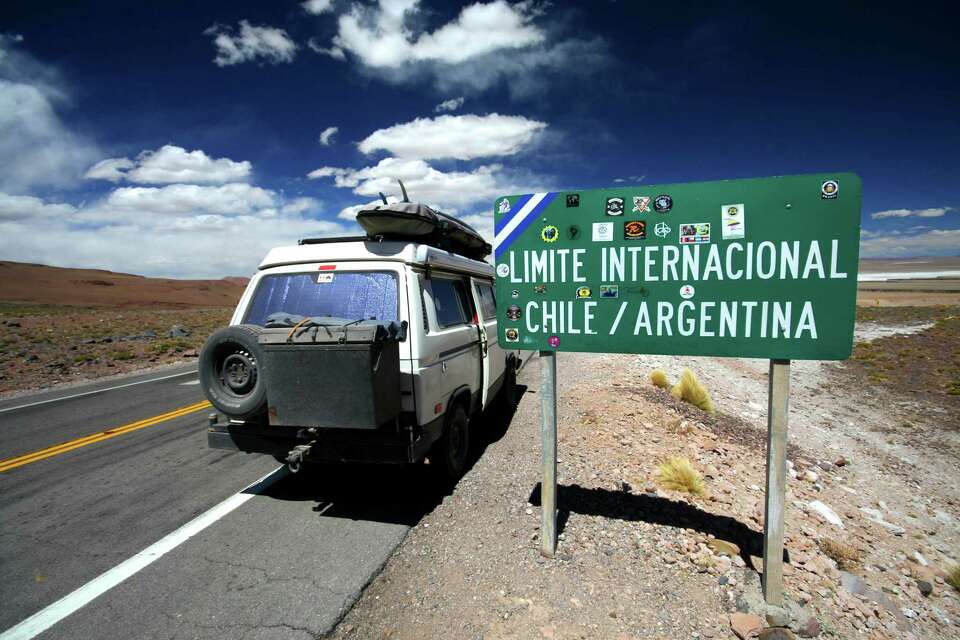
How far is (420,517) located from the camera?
3830mm

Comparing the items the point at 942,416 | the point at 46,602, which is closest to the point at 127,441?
the point at 46,602

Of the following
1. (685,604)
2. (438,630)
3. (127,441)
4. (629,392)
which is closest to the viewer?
(438,630)

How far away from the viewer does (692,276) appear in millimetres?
2898

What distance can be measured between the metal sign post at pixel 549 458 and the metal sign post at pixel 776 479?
1.33m

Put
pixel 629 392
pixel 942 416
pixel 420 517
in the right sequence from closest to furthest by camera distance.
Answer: pixel 420 517 → pixel 629 392 → pixel 942 416

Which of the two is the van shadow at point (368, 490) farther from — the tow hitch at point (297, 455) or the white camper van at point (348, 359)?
the tow hitch at point (297, 455)

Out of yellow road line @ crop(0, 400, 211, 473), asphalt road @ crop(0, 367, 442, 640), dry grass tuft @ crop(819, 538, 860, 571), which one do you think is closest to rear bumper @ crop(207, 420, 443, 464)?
asphalt road @ crop(0, 367, 442, 640)

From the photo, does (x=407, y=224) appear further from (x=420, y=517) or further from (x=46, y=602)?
(x=46, y=602)

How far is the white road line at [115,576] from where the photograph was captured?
2.65m

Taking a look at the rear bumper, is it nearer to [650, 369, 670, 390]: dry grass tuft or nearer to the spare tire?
the spare tire

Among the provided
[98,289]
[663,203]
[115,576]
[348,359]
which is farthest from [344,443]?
[98,289]

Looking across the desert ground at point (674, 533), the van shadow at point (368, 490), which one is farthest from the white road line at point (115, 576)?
the desert ground at point (674, 533)

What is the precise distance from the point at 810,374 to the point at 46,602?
1591 centimetres

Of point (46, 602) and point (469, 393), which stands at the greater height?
point (469, 393)
